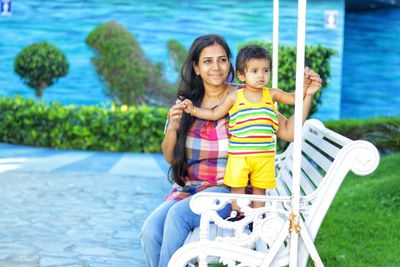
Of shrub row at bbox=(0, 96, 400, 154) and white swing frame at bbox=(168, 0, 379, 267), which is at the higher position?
white swing frame at bbox=(168, 0, 379, 267)

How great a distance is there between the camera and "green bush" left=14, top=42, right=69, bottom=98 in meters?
13.9

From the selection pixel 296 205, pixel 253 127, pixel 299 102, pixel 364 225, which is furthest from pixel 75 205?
pixel 299 102

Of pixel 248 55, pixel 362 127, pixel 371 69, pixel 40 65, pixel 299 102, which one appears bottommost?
pixel 362 127

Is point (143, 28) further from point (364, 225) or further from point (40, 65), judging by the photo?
point (364, 225)

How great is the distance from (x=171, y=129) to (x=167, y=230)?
0.60 meters

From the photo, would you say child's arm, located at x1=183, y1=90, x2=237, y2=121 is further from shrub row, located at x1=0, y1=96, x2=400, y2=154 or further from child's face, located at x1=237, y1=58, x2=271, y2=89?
shrub row, located at x1=0, y1=96, x2=400, y2=154

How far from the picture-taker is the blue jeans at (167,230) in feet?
12.7

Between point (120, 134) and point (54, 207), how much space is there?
5.03 metres

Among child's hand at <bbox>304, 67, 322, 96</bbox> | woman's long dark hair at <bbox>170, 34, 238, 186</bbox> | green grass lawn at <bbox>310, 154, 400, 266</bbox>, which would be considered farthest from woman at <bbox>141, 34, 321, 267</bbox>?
green grass lawn at <bbox>310, 154, 400, 266</bbox>

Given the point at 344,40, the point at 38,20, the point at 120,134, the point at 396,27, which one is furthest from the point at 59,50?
the point at 396,27

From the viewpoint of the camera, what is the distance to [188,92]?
441 cm

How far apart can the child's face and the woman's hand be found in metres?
0.39

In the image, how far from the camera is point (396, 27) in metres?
15.5

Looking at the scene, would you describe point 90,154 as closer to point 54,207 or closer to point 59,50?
point 59,50
